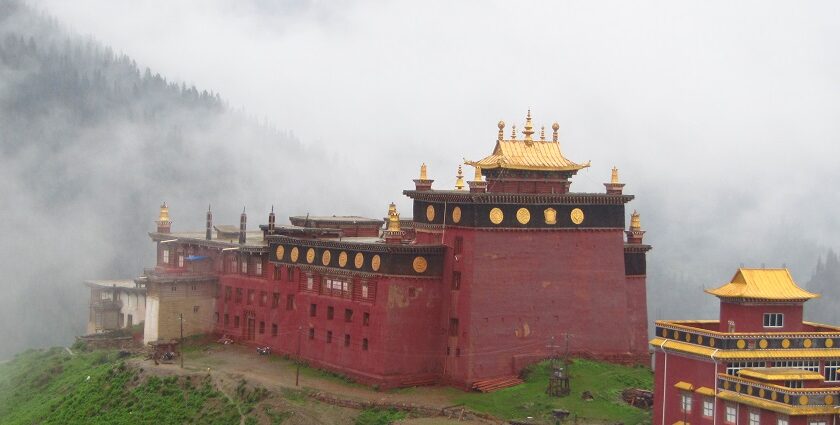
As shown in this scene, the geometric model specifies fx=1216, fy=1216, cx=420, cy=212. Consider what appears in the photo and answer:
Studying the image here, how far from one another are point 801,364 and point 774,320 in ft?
6.24

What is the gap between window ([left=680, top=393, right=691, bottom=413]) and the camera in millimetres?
46094

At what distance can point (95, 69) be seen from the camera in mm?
194750

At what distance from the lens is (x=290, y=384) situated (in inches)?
2228

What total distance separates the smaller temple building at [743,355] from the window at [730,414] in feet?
0.12

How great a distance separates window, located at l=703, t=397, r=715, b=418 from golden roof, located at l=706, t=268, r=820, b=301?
13.0 ft

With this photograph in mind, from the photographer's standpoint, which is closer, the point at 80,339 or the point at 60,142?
the point at 80,339

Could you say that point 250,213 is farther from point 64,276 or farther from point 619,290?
point 619,290

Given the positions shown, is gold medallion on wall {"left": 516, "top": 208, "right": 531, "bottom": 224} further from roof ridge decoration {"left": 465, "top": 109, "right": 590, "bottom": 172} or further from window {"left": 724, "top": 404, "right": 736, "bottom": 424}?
window {"left": 724, "top": 404, "right": 736, "bottom": 424}

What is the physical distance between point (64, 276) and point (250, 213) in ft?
99.2

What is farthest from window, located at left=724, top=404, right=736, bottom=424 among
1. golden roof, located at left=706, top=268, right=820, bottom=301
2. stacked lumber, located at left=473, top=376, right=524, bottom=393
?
stacked lumber, located at left=473, top=376, right=524, bottom=393

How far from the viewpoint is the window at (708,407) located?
44984 mm

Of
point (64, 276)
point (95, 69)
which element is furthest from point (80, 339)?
point (95, 69)

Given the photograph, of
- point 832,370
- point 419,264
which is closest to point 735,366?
point 832,370

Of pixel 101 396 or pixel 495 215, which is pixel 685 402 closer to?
pixel 495 215
